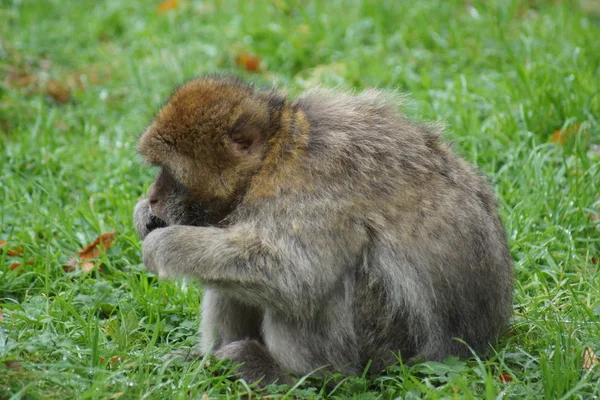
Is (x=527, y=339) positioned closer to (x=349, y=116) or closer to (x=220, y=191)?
(x=349, y=116)

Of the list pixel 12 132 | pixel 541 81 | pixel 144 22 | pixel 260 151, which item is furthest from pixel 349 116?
pixel 144 22

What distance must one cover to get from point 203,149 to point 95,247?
63.5 inches

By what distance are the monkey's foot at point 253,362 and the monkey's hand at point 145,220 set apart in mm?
768

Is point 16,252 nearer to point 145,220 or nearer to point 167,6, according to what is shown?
point 145,220

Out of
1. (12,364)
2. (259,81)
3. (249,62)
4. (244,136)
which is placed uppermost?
(244,136)

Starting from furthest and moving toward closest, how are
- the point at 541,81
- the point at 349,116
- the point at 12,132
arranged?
the point at 12,132 → the point at 541,81 → the point at 349,116

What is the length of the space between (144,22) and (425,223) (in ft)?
19.9

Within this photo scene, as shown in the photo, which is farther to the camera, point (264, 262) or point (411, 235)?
point (411, 235)

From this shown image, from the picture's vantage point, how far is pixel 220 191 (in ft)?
13.3

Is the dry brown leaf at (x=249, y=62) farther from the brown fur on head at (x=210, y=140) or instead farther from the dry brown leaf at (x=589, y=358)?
the dry brown leaf at (x=589, y=358)

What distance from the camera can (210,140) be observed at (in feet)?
13.1

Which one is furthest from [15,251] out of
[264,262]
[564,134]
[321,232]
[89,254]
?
[564,134]

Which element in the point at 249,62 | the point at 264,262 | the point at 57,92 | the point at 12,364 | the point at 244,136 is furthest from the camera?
the point at 249,62

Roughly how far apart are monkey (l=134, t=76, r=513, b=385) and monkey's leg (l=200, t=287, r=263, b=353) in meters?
0.09
